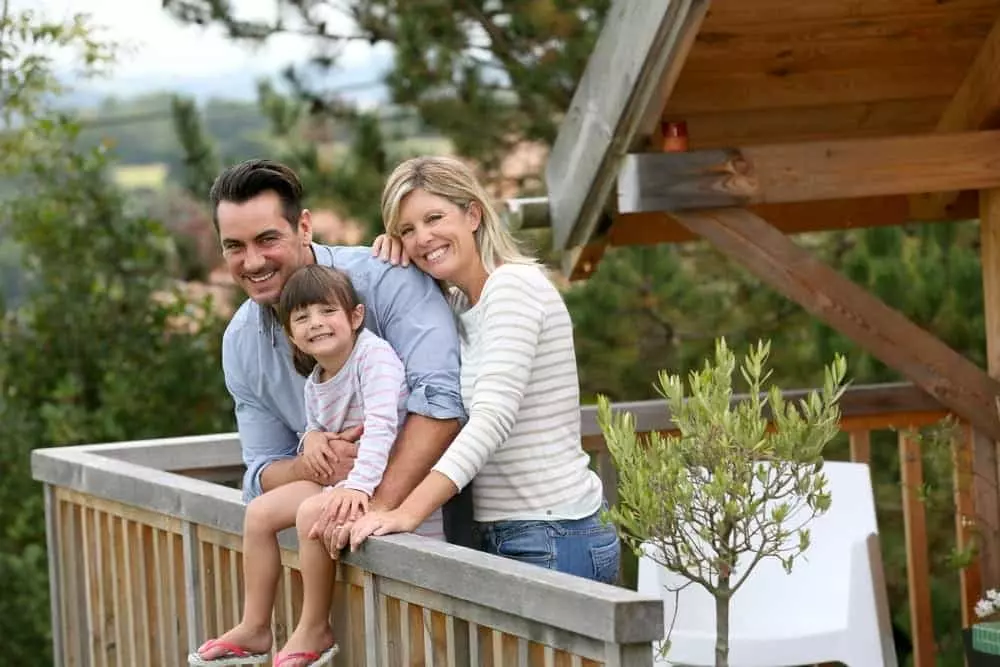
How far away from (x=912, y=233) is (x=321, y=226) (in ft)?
12.7

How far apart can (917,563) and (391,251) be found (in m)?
2.28

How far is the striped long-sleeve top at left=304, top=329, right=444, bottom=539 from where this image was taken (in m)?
3.39

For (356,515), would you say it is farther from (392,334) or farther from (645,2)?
(645,2)

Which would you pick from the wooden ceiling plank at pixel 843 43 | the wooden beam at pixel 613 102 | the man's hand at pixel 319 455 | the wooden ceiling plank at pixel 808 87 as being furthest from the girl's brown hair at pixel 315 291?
the wooden ceiling plank at pixel 808 87

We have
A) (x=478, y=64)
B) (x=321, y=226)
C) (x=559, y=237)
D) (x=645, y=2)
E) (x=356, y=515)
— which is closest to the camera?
(x=356, y=515)

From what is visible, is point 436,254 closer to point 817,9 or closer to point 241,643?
point 241,643

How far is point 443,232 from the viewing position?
3535 mm

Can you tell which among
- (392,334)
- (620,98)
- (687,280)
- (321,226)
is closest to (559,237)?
(620,98)

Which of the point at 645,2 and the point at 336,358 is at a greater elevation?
the point at 645,2

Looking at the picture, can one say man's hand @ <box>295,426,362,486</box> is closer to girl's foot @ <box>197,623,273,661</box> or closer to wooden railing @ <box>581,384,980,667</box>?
girl's foot @ <box>197,623,273,661</box>

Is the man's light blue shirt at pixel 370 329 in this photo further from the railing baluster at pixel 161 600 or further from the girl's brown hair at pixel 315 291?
the railing baluster at pixel 161 600

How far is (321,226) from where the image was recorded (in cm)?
1014

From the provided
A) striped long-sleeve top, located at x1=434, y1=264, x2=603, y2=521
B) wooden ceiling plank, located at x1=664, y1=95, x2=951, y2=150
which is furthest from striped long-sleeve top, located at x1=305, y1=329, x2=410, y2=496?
wooden ceiling plank, located at x1=664, y1=95, x2=951, y2=150

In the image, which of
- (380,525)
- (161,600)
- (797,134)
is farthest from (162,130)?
(380,525)
